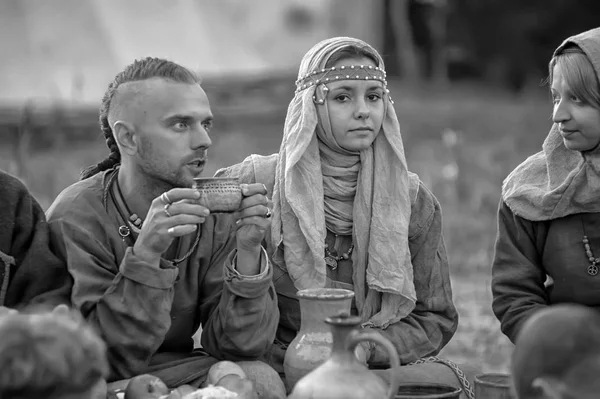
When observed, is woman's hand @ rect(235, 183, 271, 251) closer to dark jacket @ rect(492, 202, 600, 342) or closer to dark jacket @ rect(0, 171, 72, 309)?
dark jacket @ rect(0, 171, 72, 309)

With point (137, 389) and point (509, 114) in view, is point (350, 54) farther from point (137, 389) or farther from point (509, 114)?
point (509, 114)

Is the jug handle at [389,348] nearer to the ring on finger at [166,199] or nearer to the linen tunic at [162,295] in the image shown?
the linen tunic at [162,295]

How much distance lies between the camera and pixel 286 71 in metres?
16.9

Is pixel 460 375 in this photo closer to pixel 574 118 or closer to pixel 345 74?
pixel 574 118

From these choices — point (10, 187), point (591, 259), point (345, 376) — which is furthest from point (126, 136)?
point (591, 259)

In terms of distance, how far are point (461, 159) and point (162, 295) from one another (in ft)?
32.2

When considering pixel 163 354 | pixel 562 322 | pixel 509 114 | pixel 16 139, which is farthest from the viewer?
pixel 509 114

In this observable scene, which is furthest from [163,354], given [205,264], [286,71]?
[286,71]

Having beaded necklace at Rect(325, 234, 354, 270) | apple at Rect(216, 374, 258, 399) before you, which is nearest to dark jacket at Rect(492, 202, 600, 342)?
beaded necklace at Rect(325, 234, 354, 270)

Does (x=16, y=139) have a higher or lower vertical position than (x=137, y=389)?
higher

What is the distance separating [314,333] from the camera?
3809mm

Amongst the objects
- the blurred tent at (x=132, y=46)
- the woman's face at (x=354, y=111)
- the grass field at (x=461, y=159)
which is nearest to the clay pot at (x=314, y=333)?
the woman's face at (x=354, y=111)

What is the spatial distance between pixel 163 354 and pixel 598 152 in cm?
215

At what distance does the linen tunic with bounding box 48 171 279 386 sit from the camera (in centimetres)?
400
